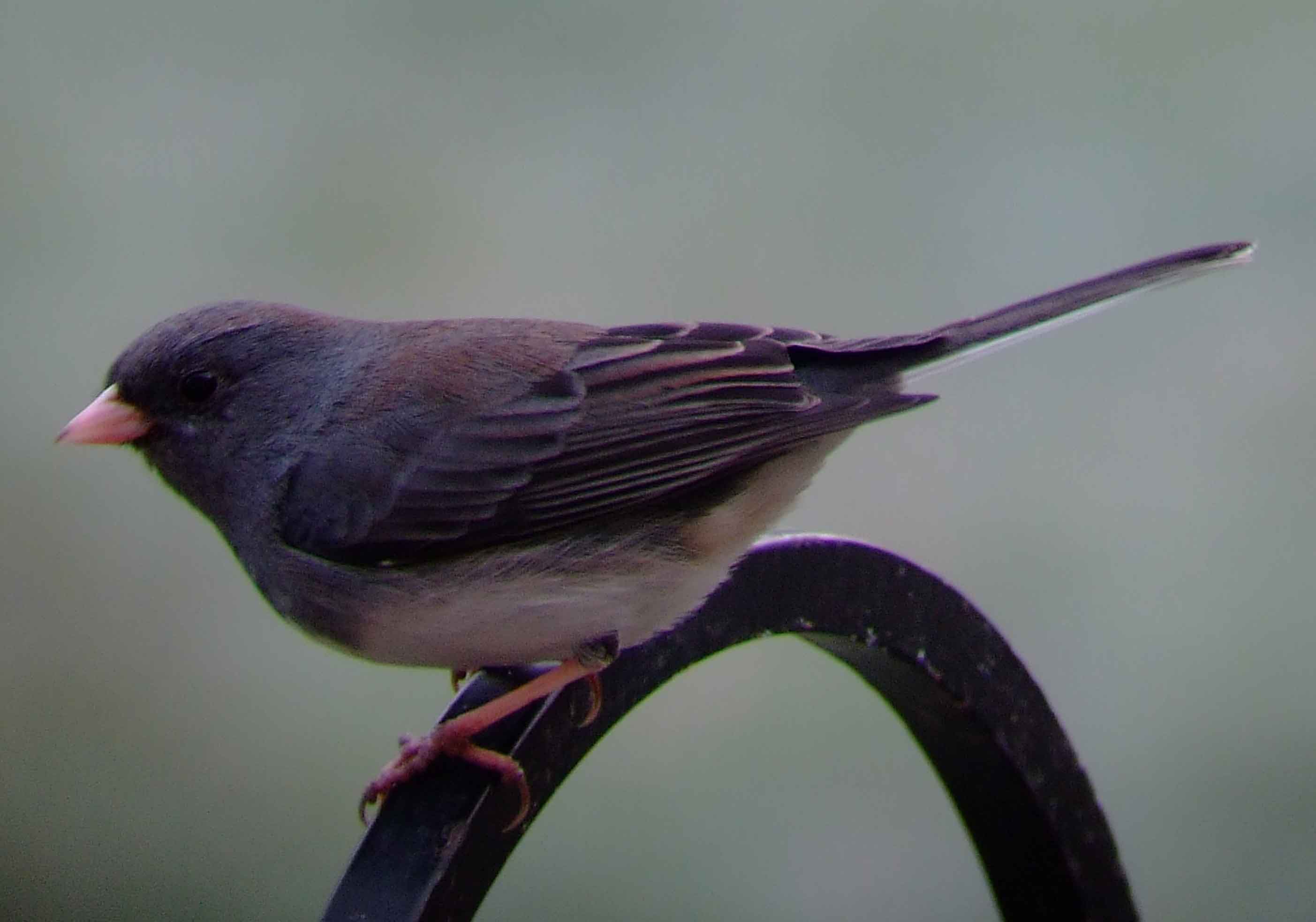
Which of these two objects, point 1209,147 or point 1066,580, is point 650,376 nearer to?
point 1066,580

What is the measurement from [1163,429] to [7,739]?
2488 mm

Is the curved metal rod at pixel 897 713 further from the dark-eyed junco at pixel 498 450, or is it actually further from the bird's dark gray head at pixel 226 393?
the bird's dark gray head at pixel 226 393

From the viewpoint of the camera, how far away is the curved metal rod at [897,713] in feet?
5.30

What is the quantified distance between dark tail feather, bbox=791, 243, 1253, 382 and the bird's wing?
1 cm

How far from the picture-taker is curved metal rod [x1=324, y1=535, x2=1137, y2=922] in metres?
1.61

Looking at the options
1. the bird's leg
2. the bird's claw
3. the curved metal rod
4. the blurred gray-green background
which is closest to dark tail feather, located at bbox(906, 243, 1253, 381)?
the curved metal rod

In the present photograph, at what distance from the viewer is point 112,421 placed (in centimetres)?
221

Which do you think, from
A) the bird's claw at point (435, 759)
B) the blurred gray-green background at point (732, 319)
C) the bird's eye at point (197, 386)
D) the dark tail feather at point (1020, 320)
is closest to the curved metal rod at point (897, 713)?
the bird's claw at point (435, 759)

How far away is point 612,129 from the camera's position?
12.7 ft

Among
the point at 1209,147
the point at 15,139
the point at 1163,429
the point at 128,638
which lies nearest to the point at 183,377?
the point at 128,638

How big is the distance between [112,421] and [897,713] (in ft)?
3.67

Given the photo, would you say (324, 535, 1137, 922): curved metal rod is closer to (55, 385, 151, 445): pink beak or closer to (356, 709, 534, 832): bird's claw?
(356, 709, 534, 832): bird's claw

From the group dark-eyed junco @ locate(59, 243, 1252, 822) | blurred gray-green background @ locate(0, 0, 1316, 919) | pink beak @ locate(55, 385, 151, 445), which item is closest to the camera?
dark-eyed junco @ locate(59, 243, 1252, 822)

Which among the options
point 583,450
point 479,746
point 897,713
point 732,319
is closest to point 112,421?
point 583,450
